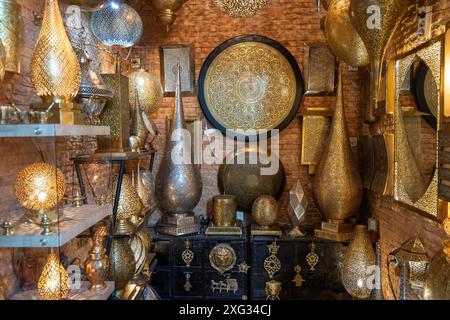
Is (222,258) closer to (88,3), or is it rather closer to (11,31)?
(88,3)

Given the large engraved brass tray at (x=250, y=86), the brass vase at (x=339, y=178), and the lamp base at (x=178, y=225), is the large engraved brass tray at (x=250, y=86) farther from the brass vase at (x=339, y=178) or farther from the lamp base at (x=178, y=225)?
the lamp base at (x=178, y=225)

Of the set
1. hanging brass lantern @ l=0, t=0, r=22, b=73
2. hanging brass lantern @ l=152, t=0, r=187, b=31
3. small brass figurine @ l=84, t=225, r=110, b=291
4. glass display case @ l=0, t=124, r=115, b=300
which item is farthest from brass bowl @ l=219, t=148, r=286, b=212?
hanging brass lantern @ l=0, t=0, r=22, b=73

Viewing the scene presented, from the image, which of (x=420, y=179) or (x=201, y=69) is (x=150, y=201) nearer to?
(x=201, y=69)

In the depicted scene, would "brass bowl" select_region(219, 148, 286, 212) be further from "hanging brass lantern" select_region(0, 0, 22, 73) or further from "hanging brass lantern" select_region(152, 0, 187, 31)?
"hanging brass lantern" select_region(0, 0, 22, 73)

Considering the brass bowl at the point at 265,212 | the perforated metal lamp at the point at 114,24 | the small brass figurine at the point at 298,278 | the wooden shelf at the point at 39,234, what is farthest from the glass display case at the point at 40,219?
the small brass figurine at the point at 298,278

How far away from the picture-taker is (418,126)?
233 centimetres

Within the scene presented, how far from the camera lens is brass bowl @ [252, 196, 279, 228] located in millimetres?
3369

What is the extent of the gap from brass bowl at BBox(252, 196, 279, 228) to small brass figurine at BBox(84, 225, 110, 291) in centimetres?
164

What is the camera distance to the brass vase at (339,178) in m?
3.23

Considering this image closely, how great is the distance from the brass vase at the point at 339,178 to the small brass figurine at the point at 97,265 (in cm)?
190

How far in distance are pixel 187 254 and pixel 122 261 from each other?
1.03m
